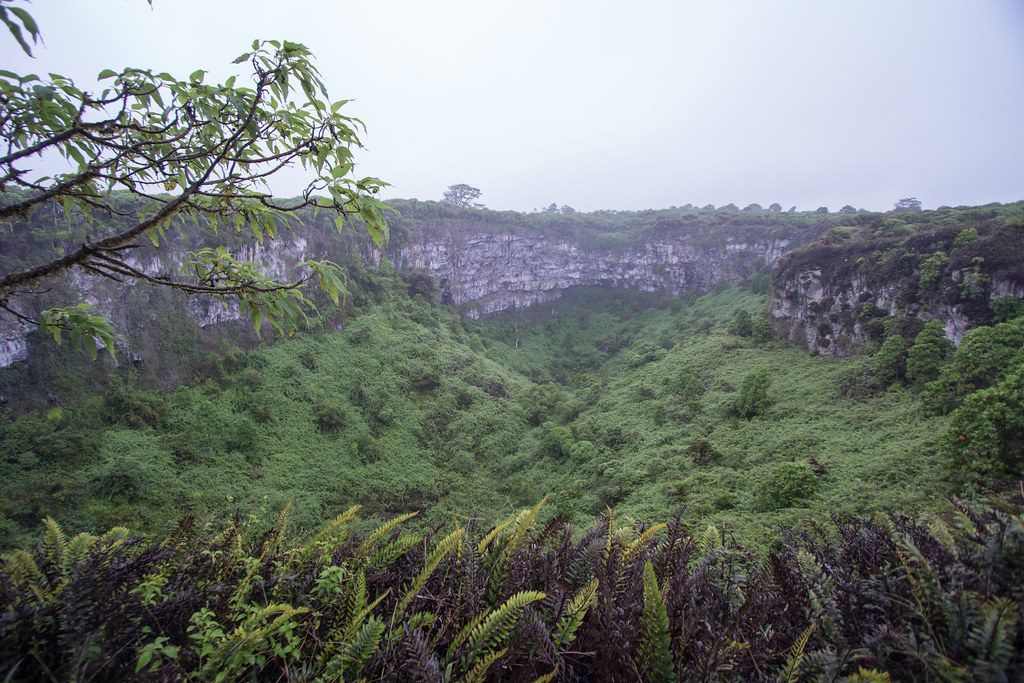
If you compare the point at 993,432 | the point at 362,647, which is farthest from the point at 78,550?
the point at 993,432

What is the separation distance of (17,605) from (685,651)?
7.96 ft

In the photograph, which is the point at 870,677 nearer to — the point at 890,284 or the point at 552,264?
the point at 890,284

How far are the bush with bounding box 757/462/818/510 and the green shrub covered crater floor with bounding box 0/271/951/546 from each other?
1.8 inches

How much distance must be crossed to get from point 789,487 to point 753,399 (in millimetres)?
7618

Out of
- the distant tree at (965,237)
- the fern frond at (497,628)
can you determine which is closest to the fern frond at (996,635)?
the fern frond at (497,628)

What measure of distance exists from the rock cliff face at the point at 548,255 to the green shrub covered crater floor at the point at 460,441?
10.5 m

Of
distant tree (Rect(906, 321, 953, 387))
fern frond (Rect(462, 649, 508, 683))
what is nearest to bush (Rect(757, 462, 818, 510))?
distant tree (Rect(906, 321, 953, 387))

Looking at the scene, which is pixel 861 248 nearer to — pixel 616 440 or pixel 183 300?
pixel 616 440

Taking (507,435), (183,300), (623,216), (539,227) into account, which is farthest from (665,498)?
(623,216)

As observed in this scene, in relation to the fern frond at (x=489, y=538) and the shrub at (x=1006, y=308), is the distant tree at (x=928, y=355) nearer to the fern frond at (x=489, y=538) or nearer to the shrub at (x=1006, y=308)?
the shrub at (x=1006, y=308)

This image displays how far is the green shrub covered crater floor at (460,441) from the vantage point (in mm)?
12297

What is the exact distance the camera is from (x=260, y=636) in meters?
1.50

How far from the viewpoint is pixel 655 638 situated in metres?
1.60

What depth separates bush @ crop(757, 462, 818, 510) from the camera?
1113 centimetres
